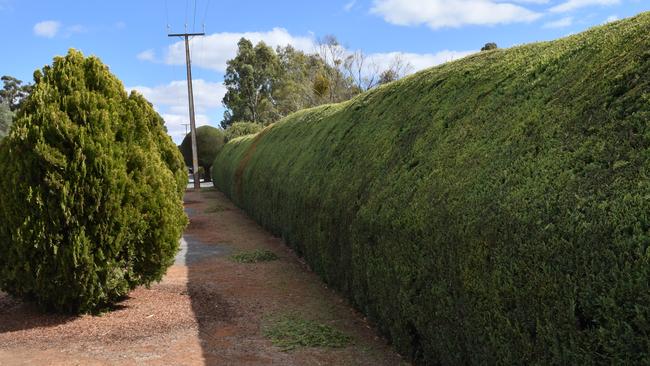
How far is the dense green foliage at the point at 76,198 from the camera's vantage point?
17.1ft

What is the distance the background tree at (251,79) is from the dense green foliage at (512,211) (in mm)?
52206

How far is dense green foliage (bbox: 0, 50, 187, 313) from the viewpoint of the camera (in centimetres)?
522

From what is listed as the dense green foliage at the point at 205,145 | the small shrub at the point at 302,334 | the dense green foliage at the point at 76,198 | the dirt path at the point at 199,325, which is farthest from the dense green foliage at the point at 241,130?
the small shrub at the point at 302,334

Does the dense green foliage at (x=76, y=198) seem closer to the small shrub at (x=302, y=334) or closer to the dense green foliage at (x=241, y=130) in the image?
the small shrub at (x=302, y=334)

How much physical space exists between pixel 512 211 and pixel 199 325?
362 centimetres

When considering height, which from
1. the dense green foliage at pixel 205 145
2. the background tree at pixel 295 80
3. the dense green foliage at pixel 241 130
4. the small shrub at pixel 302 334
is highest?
the background tree at pixel 295 80

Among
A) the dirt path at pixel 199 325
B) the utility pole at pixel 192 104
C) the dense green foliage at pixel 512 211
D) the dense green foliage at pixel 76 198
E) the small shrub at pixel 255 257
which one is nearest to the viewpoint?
the dense green foliage at pixel 512 211

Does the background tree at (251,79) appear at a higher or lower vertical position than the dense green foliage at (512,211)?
higher

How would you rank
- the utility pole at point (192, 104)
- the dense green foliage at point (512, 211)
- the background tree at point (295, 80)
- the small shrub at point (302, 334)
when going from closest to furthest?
the dense green foliage at point (512, 211)
the small shrub at point (302, 334)
the utility pole at point (192, 104)
the background tree at point (295, 80)

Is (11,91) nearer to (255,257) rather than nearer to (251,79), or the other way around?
(251,79)

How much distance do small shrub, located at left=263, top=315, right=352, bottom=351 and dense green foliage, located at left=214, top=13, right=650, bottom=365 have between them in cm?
41

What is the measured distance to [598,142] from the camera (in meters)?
2.82

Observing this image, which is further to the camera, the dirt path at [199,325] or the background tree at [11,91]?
the background tree at [11,91]

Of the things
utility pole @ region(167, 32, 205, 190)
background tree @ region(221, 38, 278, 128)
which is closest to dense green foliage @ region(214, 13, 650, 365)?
utility pole @ region(167, 32, 205, 190)
